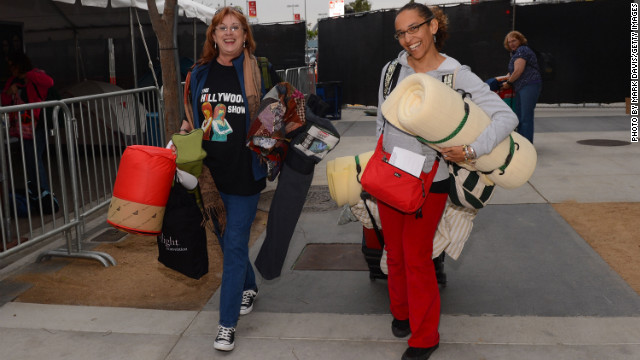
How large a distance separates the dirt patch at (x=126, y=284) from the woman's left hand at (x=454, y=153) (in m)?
2.22

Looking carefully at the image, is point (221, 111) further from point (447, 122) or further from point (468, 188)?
point (468, 188)

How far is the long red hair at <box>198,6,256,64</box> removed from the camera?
365cm

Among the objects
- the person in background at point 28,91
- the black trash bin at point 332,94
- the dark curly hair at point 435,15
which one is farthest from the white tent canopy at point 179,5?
the dark curly hair at point 435,15

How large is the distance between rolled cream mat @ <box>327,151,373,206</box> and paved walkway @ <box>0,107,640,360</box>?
0.87 m

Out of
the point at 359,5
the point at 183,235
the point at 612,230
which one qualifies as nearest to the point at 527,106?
Result: the point at 612,230

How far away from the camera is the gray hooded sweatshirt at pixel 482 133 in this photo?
124 inches

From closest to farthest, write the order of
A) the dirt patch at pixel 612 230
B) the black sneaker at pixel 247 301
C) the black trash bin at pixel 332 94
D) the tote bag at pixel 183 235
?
the tote bag at pixel 183 235
the black sneaker at pixel 247 301
the dirt patch at pixel 612 230
the black trash bin at pixel 332 94

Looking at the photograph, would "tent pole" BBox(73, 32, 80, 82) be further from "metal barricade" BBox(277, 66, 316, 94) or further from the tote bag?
the tote bag

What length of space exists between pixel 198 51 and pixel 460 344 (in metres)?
13.8

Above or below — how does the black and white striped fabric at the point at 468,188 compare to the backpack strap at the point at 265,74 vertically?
below

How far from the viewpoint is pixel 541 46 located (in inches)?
610

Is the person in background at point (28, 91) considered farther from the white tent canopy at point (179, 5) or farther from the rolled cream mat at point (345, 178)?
the rolled cream mat at point (345, 178)

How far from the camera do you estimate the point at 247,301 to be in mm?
4281

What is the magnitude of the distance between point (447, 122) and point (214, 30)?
60.2 inches
